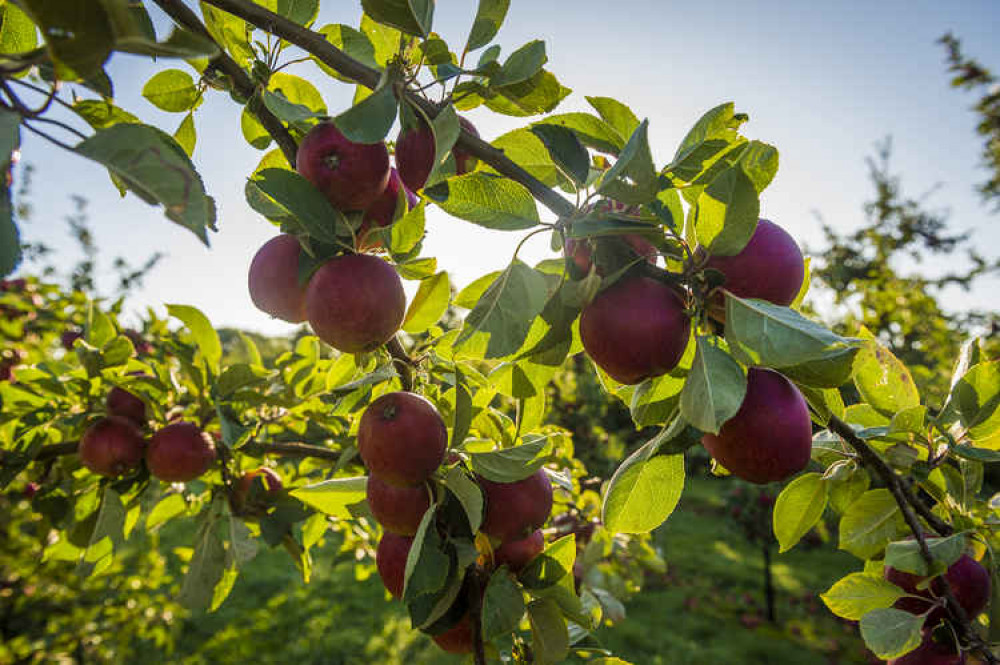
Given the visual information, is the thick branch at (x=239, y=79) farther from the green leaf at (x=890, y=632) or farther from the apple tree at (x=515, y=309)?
the green leaf at (x=890, y=632)

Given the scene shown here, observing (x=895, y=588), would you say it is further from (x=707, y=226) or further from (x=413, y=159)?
(x=413, y=159)

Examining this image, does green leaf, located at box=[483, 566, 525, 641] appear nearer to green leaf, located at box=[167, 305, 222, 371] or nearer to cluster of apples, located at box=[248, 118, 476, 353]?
cluster of apples, located at box=[248, 118, 476, 353]

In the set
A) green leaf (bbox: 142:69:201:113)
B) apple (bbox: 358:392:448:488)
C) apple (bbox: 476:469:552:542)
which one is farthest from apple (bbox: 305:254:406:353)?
green leaf (bbox: 142:69:201:113)

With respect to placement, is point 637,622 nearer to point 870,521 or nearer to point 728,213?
point 870,521

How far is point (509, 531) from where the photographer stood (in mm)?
880

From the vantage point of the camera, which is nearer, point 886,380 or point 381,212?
point 381,212

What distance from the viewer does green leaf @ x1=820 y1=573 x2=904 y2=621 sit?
923 millimetres

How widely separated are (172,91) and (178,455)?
2.71 feet

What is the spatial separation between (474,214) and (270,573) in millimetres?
7696

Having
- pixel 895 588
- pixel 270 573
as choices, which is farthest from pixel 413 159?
pixel 270 573

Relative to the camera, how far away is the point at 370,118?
599 mm

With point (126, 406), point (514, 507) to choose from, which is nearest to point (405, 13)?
point (514, 507)

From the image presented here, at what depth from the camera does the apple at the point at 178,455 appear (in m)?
1.29

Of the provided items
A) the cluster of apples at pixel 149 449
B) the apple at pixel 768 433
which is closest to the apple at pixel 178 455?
the cluster of apples at pixel 149 449
